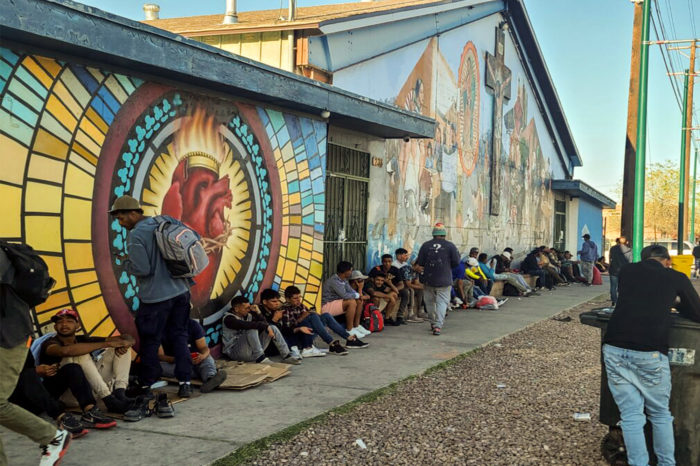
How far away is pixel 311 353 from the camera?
890 centimetres

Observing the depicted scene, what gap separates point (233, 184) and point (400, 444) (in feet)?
13.4

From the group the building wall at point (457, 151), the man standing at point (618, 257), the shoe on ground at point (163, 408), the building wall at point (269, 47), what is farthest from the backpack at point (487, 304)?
the shoe on ground at point (163, 408)

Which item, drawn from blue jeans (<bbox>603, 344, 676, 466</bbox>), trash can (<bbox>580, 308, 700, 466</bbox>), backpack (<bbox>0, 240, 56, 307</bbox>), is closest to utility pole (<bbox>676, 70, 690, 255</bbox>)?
trash can (<bbox>580, 308, 700, 466</bbox>)

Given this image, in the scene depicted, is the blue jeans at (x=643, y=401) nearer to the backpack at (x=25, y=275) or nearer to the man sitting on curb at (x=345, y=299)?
the backpack at (x=25, y=275)

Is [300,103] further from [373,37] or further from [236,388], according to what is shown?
[373,37]

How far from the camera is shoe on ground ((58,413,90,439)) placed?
517cm

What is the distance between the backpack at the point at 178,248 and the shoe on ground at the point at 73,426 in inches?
59.9

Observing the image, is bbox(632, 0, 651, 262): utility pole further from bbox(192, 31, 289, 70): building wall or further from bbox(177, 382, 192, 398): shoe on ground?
bbox(177, 382, 192, 398): shoe on ground

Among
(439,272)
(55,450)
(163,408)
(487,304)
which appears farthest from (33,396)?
(487,304)

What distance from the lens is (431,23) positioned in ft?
50.0

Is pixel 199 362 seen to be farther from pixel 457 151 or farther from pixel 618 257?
pixel 618 257

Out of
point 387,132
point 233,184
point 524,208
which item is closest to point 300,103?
point 233,184

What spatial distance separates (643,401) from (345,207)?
774 cm

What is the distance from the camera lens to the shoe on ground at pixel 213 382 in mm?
6766
